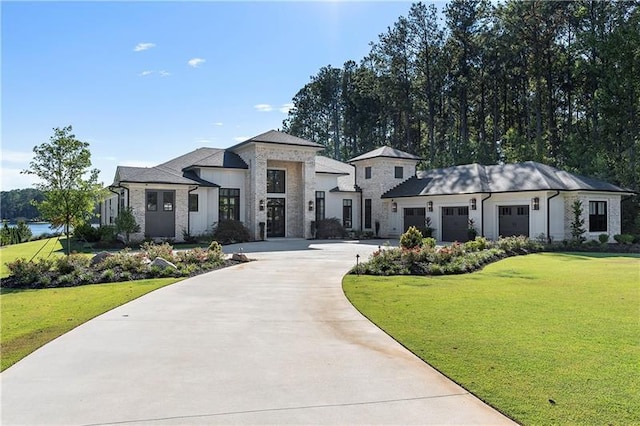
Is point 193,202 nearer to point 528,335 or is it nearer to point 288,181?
point 288,181

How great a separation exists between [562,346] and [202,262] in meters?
11.5

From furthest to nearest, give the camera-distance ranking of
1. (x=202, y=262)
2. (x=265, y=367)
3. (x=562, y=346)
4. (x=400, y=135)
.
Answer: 1. (x=400, y=135)
2. (x=202, y=262)
3. (x=562, y=346)
4. (x=265, y=367)

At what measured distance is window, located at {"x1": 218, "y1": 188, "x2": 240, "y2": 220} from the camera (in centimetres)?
2986

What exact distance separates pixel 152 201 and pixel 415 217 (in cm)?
1666

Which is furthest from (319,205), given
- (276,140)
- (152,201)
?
(152,201)

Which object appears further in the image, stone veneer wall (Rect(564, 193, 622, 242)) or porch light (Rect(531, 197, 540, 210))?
stone veneer wall (Rect(564, 193, 622, 242))

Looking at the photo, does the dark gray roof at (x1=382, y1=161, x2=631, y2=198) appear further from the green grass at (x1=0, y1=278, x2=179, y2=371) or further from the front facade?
the green grass at (x1=0, y1=278, x2=179, y2=371)

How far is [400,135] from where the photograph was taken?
57719mm

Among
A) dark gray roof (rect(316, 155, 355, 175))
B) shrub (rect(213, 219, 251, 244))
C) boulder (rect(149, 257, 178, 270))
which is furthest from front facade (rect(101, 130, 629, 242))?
boulder (rect(149, 257, 178, 270))

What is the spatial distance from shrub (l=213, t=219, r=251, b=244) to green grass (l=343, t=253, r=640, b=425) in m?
16.0

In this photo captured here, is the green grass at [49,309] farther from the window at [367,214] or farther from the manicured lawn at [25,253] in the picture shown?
the window at [367,214]

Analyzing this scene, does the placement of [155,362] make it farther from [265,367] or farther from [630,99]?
[630,99]

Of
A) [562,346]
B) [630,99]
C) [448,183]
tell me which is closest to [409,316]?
[562,346]

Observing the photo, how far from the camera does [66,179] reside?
19.7 metres
